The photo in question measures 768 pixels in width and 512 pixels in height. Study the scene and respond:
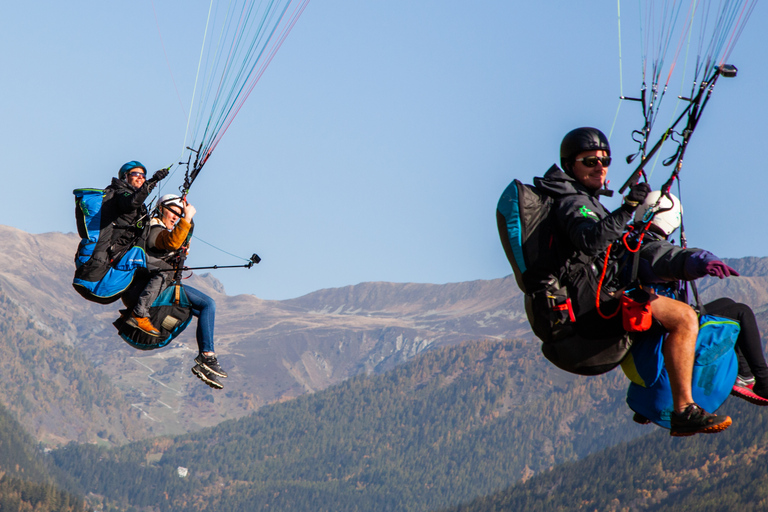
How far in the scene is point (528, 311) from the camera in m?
10.8

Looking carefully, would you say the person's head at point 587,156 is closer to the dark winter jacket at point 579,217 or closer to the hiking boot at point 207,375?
the dark winter jacket at point 579,217

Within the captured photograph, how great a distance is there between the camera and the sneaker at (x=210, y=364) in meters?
15.8

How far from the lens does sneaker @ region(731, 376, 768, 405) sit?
1088 centimetres

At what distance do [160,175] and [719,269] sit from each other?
28.0ft

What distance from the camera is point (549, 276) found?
1021 cm

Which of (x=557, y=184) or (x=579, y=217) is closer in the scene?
(x=579, y=217)

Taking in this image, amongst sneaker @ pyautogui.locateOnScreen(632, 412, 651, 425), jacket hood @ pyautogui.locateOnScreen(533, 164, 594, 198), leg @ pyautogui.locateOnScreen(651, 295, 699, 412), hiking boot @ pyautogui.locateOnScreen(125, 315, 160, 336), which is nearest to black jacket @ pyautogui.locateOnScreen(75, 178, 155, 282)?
hiking boot @ pyautogui.locateOnScreen(125, 315, 160, 336)

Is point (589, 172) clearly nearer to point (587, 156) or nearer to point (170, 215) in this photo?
point (587, 156)

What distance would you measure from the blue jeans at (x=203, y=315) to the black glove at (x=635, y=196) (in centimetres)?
833

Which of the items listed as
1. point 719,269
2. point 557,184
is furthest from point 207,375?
point 719,269

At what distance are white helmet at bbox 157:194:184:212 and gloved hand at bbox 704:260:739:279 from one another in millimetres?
8670

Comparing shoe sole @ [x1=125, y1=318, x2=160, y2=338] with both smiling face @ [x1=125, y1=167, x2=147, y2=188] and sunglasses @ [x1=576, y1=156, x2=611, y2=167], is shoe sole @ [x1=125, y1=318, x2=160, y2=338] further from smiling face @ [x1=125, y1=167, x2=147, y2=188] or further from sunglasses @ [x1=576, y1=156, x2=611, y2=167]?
sunglasses @ [x1=576, y1=156, x2=611, y2=167]

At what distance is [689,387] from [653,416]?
68cm

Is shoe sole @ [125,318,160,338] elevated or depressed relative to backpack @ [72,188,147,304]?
depressed
